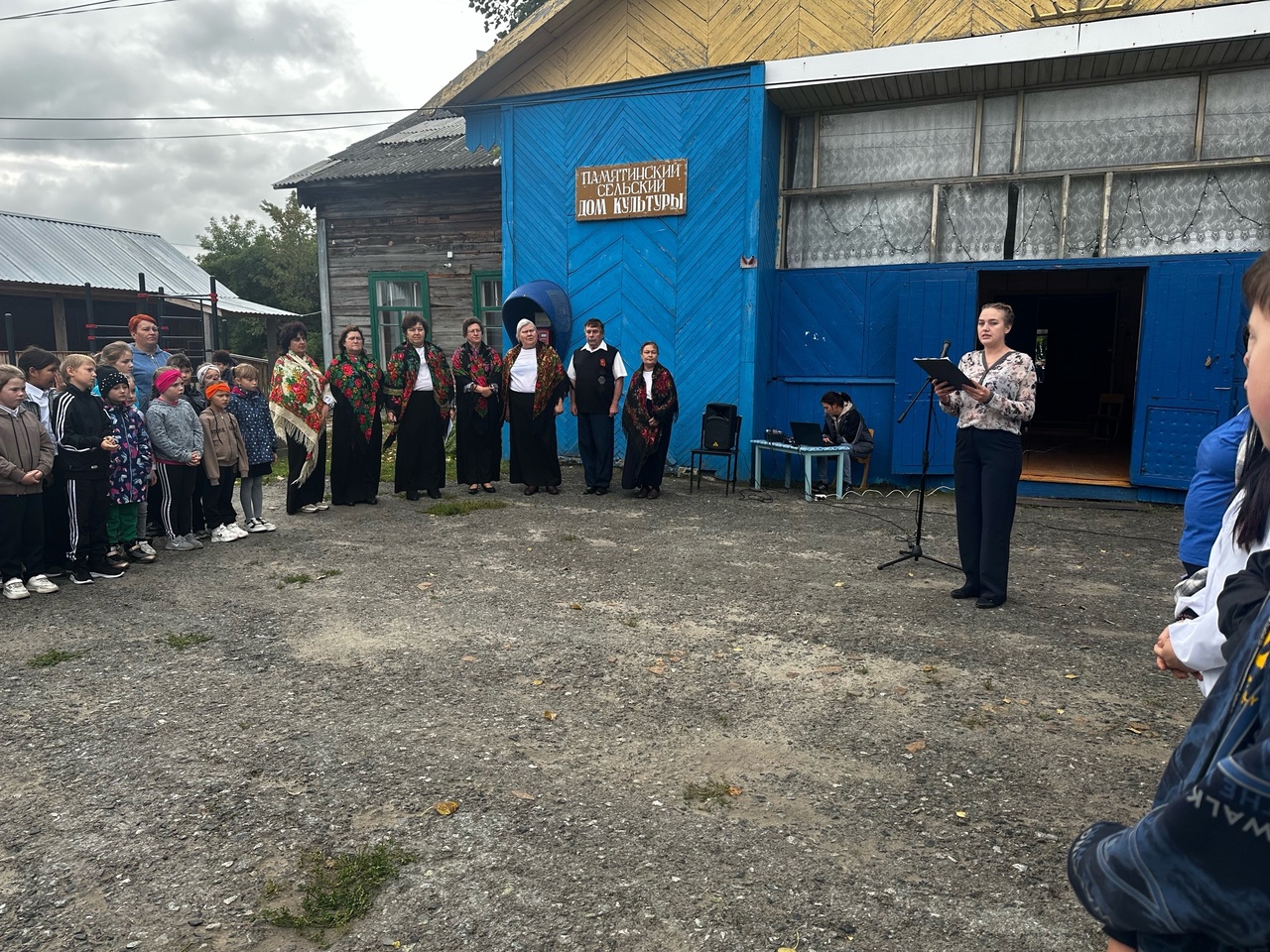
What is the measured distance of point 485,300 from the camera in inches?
561

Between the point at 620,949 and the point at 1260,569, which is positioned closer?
the point at 1260,569

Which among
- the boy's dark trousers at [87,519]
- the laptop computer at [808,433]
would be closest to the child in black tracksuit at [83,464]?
the boy's dark trousers at [87,519]

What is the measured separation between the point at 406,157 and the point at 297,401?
8.93 metres

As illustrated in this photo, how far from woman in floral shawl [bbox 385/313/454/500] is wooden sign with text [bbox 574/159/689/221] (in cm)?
269

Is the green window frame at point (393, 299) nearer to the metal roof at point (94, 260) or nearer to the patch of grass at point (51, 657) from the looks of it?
the metal roof at point (94, 260)

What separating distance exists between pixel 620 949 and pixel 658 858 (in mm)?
412

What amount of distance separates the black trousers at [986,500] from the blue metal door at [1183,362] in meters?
4.07

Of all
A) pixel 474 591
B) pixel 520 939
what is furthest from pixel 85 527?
pixel 520 939

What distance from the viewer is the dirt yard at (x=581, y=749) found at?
8.19ft

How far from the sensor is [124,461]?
5996mm

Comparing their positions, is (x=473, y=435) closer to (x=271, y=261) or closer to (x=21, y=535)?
(x=21, y=535)

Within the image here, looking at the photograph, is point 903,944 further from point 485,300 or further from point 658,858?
point 485,300

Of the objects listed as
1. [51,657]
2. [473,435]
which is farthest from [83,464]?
[473,435]

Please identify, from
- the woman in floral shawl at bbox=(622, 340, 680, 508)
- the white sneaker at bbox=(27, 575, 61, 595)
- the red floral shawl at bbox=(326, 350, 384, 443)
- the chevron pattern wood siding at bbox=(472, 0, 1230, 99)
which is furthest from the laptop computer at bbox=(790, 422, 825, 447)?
the white sneaker at bbox=(27, 575, 61, 595)
